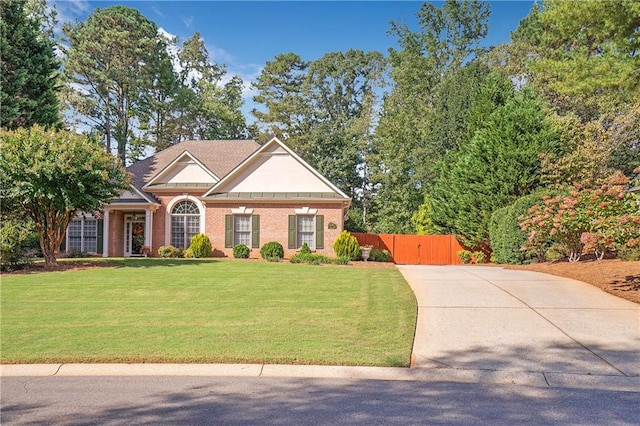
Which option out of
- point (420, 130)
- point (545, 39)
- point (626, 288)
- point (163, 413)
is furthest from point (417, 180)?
point (163, 413)

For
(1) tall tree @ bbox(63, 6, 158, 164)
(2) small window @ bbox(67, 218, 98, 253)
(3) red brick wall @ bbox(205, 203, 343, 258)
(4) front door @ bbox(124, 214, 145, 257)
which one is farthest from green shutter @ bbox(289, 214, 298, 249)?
(1) tall tree @ bbox(63, 6, 158, 164)

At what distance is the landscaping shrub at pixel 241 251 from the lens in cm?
2205

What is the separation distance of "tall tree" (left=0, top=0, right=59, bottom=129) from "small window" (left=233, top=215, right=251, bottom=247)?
1184 cm

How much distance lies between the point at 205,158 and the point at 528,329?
72.1 ft

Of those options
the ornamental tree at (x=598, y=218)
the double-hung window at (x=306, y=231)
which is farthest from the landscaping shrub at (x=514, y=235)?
the double-hung window at (x=306, y=231)

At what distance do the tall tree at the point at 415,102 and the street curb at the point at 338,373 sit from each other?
25.0 metres

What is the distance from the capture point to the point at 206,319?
8.50m

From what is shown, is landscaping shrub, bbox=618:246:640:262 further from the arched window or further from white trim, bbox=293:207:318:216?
the arched window

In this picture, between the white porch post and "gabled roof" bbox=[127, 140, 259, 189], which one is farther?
"gabled roof" bbox=[127, 140, 259, 189]

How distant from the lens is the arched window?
24422 millimetres

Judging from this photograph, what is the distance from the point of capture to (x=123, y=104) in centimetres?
4225

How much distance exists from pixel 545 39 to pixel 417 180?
11.7 meters

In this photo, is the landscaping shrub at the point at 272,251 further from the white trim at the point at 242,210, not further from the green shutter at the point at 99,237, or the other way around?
the green shutter at the point at 99,237

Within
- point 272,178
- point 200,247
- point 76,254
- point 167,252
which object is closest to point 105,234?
point 76,254
